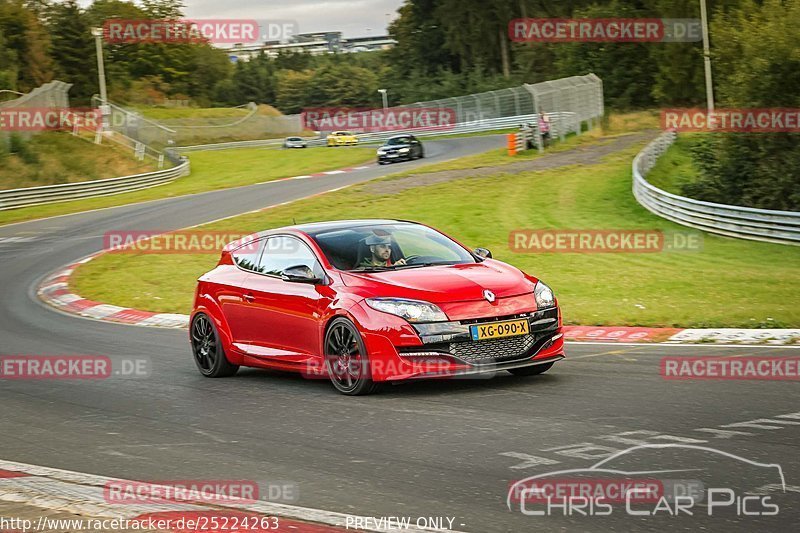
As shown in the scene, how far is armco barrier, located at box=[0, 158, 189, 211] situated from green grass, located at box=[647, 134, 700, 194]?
21.1m

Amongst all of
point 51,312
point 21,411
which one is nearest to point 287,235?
point 21,411

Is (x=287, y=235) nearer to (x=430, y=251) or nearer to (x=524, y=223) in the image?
(x=430, y=251)

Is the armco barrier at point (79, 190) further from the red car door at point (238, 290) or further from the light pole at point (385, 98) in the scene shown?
the light pole at point (385, 98)

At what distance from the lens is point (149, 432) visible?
846 centimetres

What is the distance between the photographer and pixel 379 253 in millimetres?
10305

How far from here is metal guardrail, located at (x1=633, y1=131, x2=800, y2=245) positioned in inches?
1017

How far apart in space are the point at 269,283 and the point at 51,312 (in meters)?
9.04

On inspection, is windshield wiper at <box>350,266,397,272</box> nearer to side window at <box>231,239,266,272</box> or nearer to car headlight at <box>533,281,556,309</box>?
car headlight at <box>533,281,556,309</box>

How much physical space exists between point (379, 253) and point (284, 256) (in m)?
1.03

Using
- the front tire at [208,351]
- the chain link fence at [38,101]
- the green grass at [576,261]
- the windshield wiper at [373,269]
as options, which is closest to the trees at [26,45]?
the chain link fence at [38,101]

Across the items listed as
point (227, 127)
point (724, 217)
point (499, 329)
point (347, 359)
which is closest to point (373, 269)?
point (347, 359)

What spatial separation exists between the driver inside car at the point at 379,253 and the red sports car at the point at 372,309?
1 cm

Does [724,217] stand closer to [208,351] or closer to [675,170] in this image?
[675,170]

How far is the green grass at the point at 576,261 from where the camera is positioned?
50.1 ft
